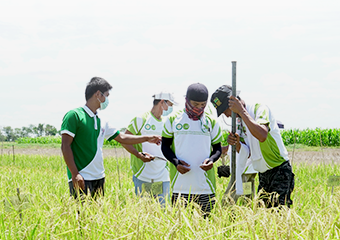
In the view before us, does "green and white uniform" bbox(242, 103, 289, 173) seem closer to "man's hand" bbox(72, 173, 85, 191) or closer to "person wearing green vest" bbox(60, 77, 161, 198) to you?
"person wearing green vest" bbox(60, 77, 161, 198)

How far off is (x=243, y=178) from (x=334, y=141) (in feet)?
73.8

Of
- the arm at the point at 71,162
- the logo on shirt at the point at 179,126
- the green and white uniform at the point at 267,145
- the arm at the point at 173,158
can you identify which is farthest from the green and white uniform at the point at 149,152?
the green and white uniform at the point at 267,145

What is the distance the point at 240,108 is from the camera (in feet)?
8.66

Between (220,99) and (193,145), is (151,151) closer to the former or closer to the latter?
(193,145)

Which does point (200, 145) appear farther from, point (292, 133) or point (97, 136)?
point (292, 133)

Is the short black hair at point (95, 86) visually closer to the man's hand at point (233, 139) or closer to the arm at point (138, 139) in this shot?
the arm at point (138, 139)

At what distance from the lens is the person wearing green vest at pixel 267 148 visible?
8.92 feet

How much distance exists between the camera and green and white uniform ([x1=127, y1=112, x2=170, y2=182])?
11.9ft

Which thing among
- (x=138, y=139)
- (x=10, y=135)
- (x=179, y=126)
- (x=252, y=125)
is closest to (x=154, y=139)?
(x=138, y=139)

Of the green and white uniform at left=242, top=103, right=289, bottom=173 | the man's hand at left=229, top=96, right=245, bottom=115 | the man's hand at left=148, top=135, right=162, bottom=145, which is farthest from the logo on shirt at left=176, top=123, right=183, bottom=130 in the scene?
the man's hand at left=148, top=135, right=162, bottom=145

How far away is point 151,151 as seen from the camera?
12.1 feet

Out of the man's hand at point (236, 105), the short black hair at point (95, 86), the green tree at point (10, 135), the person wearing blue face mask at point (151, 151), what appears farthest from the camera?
the green tree at point (10, 135)

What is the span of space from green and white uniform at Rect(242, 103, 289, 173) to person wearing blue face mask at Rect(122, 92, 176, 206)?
114 centimetres

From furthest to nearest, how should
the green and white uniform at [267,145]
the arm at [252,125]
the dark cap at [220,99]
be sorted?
the dark cap at [220,99] < the green and white uniform at [267,145] < the arm at [252,125]
